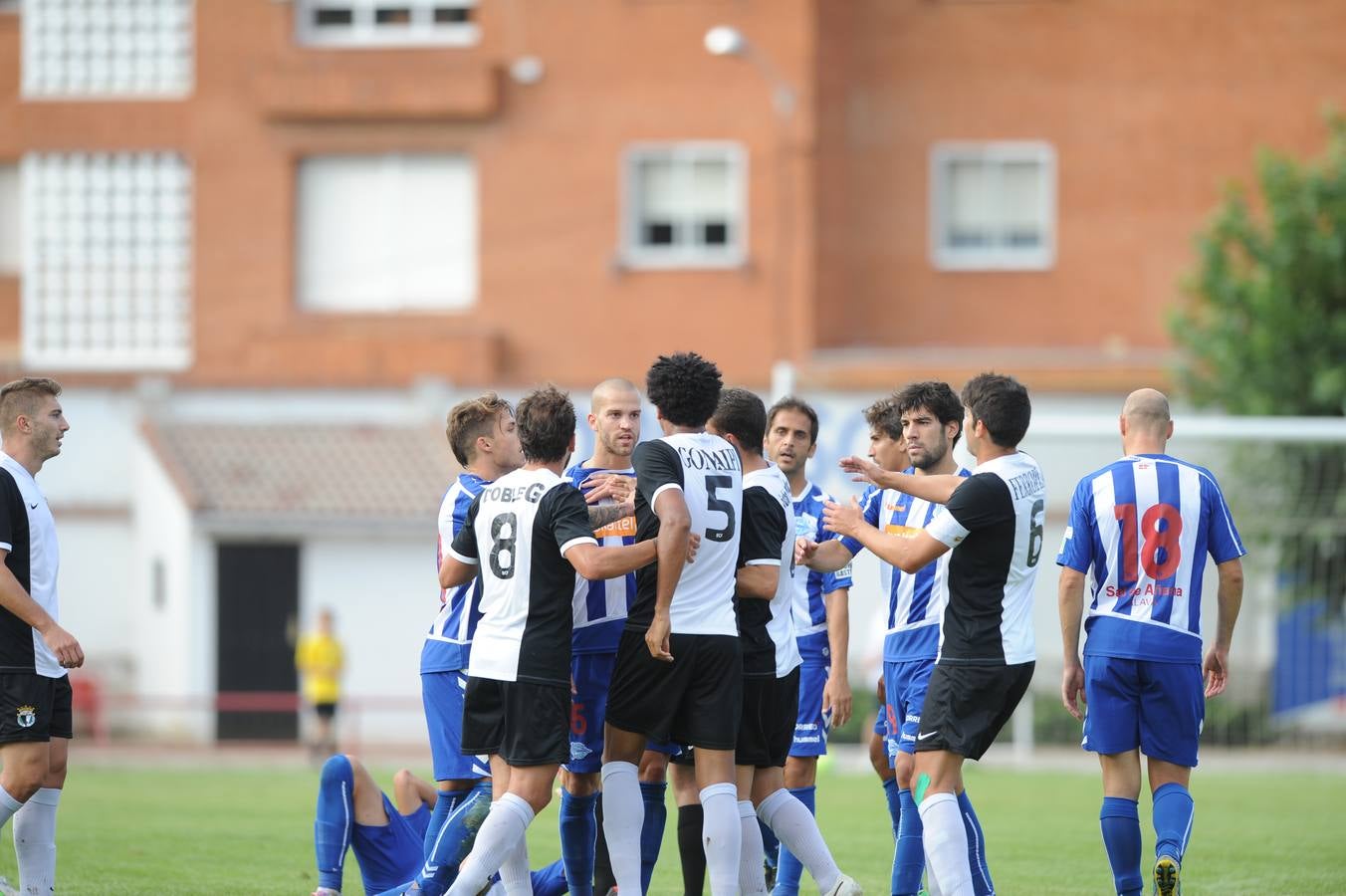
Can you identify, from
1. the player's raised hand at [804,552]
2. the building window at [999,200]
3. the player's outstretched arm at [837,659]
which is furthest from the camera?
the building window at [999,200]

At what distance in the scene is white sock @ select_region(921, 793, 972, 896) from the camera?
7.77 metres

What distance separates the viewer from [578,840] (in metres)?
8.31

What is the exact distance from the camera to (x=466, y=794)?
8.18 metres

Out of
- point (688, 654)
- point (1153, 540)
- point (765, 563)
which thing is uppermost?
point (1153, 540)

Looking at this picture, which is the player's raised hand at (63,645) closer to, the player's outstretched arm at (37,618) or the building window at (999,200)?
the player's outstretched arm at (37,618)

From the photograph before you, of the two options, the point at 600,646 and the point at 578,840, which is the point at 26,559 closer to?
the point at 600,646

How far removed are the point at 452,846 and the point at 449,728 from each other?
0.59 meters

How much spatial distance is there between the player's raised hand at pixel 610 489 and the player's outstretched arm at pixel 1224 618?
2757 millimetres

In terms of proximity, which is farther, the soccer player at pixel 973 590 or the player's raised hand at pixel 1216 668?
the player's raised hand at pixel 1216 668

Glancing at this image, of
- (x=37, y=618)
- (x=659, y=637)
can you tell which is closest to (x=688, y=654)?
(x=659, y=637)

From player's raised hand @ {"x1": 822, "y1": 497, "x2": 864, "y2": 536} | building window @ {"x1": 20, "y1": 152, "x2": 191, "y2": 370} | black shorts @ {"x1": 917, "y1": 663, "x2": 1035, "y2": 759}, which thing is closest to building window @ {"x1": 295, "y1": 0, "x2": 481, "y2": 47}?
building window @ {"x1": 20, "y1": 152, "x2": 191, "y2": 370}

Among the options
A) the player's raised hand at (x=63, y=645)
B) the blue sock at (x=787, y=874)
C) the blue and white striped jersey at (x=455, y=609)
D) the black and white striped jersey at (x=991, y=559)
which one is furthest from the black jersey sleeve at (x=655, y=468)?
the player's raised hand at (x=63, y=645)

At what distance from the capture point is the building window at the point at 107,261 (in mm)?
30469

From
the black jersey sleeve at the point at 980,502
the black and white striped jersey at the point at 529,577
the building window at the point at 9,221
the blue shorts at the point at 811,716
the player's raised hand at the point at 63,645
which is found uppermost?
the building window at the point at 9,221
